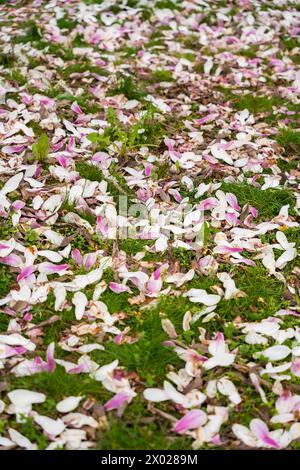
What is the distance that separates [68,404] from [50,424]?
132mm

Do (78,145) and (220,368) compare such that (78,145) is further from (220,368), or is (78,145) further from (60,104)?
(220,368)

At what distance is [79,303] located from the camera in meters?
3.19

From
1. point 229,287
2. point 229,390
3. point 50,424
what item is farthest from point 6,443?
point 229,287

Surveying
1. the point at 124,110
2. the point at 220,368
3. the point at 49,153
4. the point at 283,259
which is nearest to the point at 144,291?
the point at 220,368

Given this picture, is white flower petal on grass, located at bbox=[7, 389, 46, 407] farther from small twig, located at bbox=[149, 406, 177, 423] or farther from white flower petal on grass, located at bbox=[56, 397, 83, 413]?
small twig, located at bbox=[149, 406, 177, 423]

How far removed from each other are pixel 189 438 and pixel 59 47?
454cm

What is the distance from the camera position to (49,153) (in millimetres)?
4332

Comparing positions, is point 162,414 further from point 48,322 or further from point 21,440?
point 48,322

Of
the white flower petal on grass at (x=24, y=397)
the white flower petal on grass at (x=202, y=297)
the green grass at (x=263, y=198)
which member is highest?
the green grass at (x=263, y=198)

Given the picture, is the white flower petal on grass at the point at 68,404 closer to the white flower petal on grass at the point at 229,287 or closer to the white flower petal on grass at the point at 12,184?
the white flower petal on grass at the point at 229,287

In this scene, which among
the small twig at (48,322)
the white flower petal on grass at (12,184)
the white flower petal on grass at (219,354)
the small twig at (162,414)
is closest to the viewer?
the small twig at (162,414)

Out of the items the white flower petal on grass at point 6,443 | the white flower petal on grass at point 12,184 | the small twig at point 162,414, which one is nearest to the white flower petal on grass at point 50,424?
the white flower petal on grass at point 6,443

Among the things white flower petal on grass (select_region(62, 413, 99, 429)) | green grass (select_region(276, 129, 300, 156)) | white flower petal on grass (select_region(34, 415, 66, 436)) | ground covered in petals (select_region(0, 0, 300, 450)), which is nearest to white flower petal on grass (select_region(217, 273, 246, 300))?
ground covered in petals (select_region(0, 0, 300, 450))

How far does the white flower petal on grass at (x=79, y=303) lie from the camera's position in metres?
3.14
